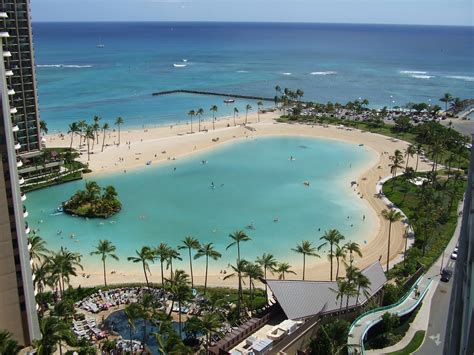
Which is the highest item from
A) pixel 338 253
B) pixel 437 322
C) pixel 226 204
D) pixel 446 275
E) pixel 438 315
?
pixel 338 253

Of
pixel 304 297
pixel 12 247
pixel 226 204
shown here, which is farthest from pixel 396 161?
pixel 12 247

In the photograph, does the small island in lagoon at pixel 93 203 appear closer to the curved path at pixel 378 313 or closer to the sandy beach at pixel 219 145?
the sandy beach at pixel 219 145

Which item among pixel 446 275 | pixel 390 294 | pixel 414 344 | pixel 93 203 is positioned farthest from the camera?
pixel 93 203

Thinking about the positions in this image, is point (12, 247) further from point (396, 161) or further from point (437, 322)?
point (396, 161)

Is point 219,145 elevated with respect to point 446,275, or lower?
elevated

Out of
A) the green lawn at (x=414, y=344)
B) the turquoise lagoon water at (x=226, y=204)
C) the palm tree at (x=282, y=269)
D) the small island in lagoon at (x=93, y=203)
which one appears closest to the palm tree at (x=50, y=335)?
the palm tree at (x=282, y=269)

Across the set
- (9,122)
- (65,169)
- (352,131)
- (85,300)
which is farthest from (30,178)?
(352,131)
